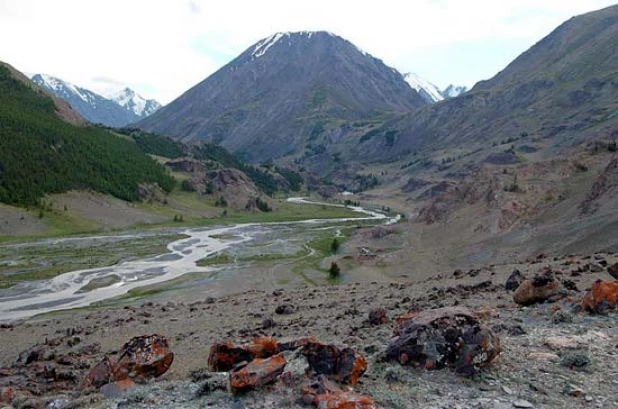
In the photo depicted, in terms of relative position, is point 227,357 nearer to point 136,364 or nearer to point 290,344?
point 290,344

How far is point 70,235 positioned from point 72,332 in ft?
269

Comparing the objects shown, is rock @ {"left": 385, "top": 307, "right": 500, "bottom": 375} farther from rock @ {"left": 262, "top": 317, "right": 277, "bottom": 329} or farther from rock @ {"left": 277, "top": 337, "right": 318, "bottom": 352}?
rock @ {"left": 262, "top": 317, "right": 277, "bottom": 329}

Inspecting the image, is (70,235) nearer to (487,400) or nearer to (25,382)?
(25,382)

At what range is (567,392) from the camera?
11.8 metres

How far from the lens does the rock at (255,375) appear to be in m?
12.6

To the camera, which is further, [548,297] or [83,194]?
[83,194]

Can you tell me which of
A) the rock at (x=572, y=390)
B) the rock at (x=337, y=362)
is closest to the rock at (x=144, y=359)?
the rock at (x=337, y=362)

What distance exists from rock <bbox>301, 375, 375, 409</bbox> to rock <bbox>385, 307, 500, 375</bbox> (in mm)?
2639

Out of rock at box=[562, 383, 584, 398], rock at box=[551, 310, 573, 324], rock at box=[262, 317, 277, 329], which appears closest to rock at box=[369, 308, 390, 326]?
rock at box=[262, 317, 277, 329]

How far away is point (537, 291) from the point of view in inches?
799

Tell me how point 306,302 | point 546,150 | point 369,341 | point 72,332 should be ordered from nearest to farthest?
point 369,341 < point 72,332 < point 306,302 < point 546,150

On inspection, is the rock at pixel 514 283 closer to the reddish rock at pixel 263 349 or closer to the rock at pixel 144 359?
the reddish rock at pixel 263 349

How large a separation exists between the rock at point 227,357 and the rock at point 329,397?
370cm

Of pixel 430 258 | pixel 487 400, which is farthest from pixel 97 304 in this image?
pixel 487 400
